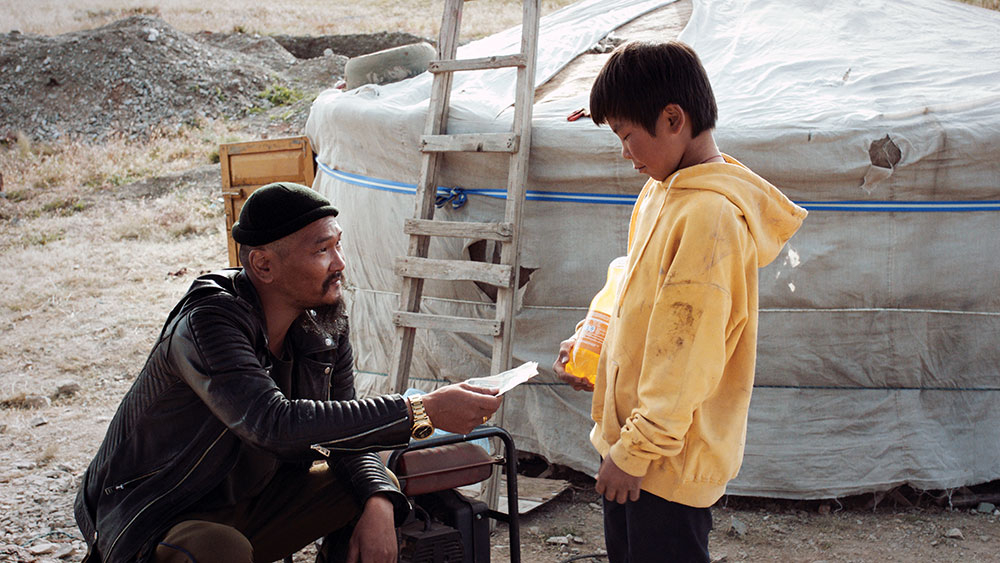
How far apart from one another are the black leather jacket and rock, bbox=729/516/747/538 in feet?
7.10

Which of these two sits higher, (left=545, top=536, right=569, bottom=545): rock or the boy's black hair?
the boy's black hair

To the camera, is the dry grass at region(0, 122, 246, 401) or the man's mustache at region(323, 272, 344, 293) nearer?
the man's mustache at region(323, 272, 344, 293)

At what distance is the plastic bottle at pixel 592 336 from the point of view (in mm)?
2359

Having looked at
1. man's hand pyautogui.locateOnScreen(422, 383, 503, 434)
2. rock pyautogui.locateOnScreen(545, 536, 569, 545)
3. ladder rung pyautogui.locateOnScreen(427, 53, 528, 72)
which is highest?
ladder rung pyautogui.locateOnScreen(427, 53, 528, 72)

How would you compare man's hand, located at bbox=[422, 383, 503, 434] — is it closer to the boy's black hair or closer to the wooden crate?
the boy's black hair

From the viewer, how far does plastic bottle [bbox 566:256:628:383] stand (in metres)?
2.36

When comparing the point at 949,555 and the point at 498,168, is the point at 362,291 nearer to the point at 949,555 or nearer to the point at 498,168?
the point at 498,168

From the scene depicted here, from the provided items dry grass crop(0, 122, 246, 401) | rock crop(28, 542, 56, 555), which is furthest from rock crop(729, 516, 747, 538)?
dry grass crop(0, 122, 246, 401)

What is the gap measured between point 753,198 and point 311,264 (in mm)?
1099

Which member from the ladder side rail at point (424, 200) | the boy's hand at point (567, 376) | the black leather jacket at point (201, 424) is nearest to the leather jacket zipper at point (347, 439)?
the black leather jacket at point (201, 424)

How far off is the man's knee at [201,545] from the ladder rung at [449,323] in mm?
1946

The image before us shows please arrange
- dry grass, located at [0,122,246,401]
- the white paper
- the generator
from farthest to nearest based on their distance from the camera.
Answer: dry grass, located at [0,122,246,401], the generator, the white paper

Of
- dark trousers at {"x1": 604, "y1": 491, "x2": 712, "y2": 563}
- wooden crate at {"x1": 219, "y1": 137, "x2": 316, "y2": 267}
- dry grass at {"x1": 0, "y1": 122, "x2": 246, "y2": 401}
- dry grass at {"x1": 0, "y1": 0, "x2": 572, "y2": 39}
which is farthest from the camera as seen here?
dry grass at {"x1": 0, "y1": 0, "x2": 572, "y2": 39}

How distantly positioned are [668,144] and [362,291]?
10.5 ft
